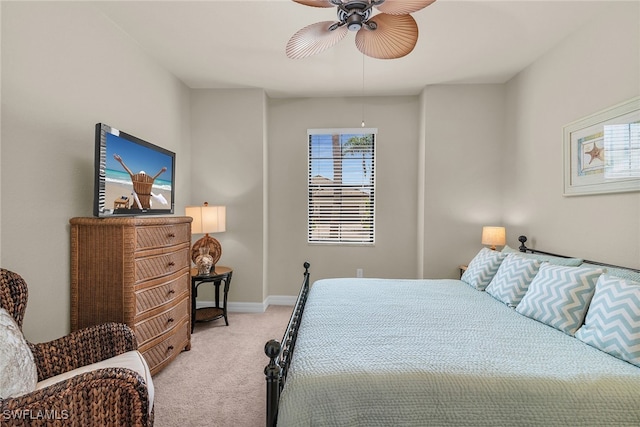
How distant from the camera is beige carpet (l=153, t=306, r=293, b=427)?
200 cm

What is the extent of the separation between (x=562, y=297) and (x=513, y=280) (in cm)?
44

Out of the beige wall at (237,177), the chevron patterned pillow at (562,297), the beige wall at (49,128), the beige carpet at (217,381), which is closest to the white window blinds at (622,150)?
the chevron patterned pillow at (562,297)

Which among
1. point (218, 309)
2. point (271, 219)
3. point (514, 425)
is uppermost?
point (271, 219)

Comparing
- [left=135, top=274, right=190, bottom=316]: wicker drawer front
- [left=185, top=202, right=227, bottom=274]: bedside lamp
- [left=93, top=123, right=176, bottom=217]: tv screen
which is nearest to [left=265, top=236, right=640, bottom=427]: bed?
[left=135, top=274, right=190, bottom=316]: wicker drawer front

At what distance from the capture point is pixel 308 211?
4312 mm

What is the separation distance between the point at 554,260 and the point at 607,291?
0.87m

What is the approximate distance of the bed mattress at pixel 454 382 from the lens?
1.21 metres

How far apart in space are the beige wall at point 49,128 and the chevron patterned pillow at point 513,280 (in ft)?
9.99

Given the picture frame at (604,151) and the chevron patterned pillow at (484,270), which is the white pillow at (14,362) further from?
the picture frame at (604,151)

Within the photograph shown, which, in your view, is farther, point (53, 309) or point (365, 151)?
point (365, 151)

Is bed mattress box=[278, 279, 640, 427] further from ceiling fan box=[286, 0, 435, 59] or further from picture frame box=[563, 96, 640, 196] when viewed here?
ceiling fan box=[286, 0, 435, 59]

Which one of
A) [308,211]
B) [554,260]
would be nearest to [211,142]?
[308,211]

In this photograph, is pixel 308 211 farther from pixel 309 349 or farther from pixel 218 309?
pixel 309 349

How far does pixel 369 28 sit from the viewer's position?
6.30 feet
